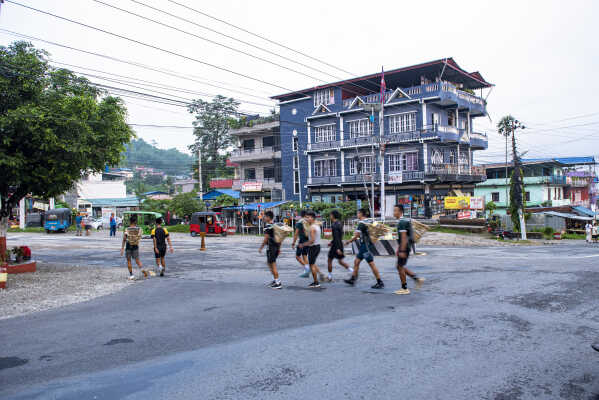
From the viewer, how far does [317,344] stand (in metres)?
5.91

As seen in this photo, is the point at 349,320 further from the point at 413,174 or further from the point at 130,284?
the point at 413,174

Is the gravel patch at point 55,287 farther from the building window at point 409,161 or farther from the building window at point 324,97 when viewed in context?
the building window at point 324,97

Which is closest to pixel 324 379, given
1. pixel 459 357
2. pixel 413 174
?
pixel 459 357

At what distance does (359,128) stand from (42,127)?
30.7 meters

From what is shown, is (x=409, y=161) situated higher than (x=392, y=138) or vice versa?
(x=392, y=138)

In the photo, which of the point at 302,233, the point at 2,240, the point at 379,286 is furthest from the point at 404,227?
the point at 2,240

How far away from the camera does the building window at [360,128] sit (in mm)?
39181

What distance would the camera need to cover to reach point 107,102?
1511 centimetres

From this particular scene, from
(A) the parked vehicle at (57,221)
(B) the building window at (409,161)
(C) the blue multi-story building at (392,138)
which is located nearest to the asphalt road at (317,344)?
(C) the blue multi-story building at (392,138)

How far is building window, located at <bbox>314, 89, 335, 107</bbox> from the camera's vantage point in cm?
4169

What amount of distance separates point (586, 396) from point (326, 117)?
38644 millimetres

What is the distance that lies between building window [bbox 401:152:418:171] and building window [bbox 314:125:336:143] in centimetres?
736

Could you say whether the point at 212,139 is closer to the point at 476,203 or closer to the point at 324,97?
the point at 324,97

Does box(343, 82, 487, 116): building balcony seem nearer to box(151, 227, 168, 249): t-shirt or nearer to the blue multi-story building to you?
the blue multi-story building
